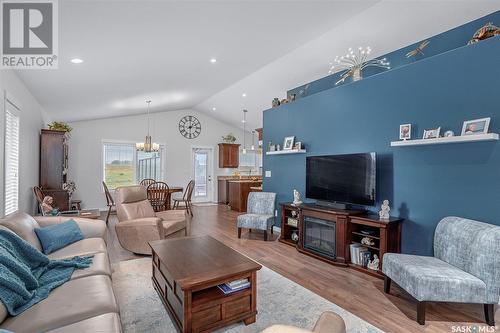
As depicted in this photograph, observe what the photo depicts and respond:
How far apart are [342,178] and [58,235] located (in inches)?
139

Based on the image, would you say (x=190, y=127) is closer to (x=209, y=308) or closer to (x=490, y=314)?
(x=209, y=308)

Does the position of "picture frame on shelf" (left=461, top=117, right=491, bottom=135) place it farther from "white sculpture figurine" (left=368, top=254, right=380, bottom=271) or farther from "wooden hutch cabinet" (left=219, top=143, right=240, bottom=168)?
"wooden hutch cabinet" (left=219, top=143, right=240, bottom=168)

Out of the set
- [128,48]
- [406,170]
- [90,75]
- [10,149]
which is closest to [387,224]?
[406,170]

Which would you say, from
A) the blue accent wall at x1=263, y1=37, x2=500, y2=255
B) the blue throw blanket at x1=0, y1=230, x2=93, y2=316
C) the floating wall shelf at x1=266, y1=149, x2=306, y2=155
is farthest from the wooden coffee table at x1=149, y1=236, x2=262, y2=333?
the floating wall shelf at x1=266, y1=149, x2=306, y2=155

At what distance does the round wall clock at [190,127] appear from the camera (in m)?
8.77

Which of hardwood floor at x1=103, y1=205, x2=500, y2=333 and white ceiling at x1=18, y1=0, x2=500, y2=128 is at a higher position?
white ceiling at x1=18, y1=0, x2=500, y2=128

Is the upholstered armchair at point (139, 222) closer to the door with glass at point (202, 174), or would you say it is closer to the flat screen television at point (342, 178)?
the flat screen television at point (342, 178)

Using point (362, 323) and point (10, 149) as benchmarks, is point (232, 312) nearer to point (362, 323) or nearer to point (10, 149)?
point (362, 323)

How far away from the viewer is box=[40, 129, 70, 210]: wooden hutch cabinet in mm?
4785

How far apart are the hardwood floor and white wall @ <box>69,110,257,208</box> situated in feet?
11.9

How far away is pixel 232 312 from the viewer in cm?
204

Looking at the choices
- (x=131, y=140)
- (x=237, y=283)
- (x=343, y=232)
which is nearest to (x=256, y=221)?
(x=343, y=232)

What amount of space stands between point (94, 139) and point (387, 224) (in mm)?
7677

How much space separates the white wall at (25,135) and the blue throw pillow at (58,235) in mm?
738
